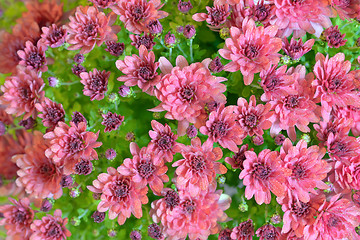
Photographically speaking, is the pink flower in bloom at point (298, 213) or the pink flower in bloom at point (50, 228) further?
the pink flower in bloom at point (50, 228)

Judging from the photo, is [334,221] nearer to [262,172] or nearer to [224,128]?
[262,172]

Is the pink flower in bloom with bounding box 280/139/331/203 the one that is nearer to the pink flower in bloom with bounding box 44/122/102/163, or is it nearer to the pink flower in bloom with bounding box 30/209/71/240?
the pink flower in bloom with bounding box 44/122/102/163

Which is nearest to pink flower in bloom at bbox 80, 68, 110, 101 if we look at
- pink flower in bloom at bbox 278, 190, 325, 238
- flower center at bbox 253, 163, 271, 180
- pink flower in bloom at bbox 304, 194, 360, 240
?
flower center at bbox 253, 163, 271, 180

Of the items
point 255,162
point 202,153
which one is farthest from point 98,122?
point 255,162

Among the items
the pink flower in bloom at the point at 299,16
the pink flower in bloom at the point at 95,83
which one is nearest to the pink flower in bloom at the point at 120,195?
the pink flower in bloom at the point at 95,83

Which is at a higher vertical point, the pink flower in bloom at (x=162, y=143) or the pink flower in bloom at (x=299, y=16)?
the pink flower in bloom at (x=299, y=16)

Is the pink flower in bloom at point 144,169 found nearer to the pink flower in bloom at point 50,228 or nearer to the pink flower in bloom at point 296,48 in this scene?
the pink flower in bloom at point 50,228

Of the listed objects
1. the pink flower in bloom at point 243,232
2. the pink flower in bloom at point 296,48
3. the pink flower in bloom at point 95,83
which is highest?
the pink flower in bloom at point 95,83
